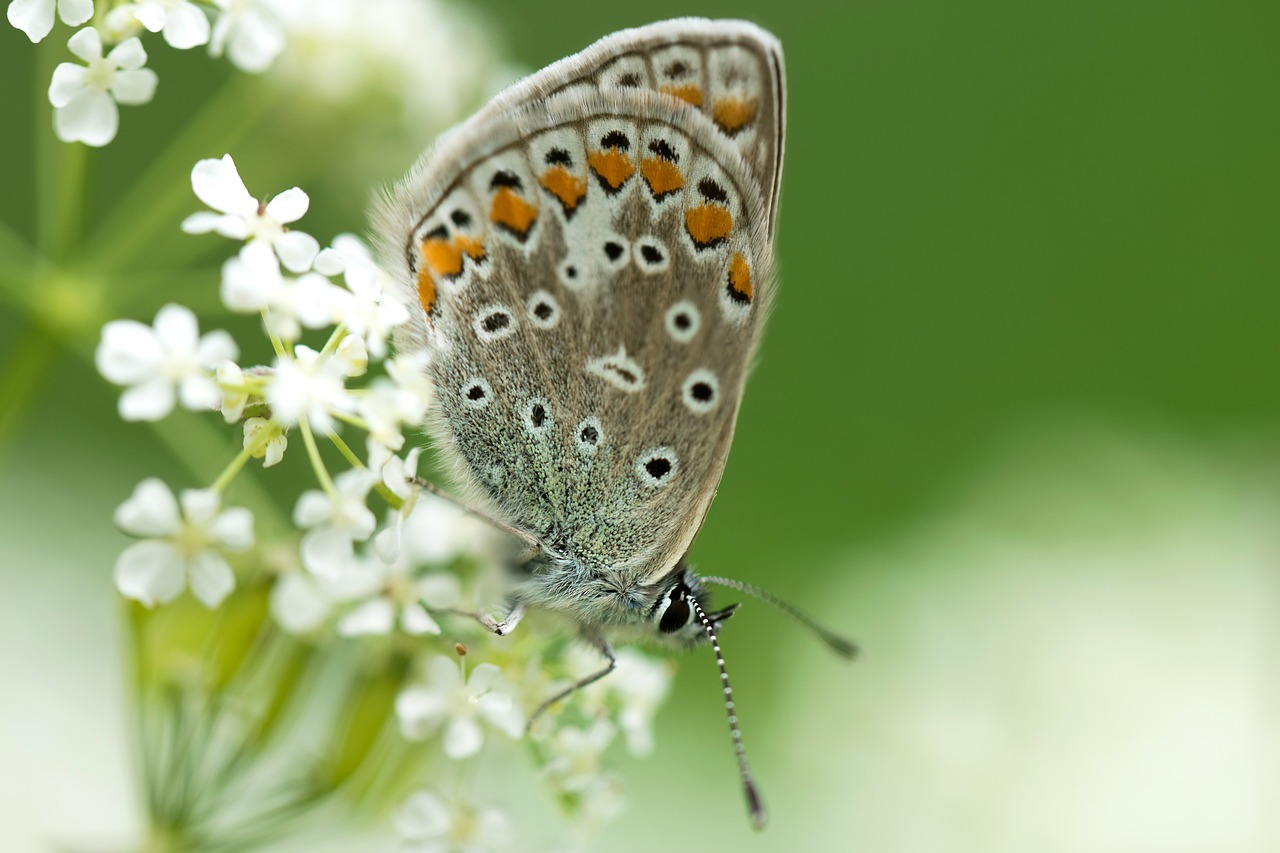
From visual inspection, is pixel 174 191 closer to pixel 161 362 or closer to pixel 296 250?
pixel 296 250

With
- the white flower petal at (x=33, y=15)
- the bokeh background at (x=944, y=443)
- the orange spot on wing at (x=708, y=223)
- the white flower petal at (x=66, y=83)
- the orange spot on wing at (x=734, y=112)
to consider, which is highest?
the white flower petal at (x=33, y=15)

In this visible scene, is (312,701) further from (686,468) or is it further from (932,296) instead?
(932,296)

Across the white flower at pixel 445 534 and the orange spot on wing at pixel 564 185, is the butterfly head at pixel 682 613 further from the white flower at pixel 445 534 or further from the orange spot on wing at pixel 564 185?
the orange spot on wing at pixel 564 185

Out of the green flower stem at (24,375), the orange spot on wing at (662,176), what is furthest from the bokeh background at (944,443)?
the orange spot on wing at (662,176)

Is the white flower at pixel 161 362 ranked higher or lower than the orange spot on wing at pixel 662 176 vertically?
lower

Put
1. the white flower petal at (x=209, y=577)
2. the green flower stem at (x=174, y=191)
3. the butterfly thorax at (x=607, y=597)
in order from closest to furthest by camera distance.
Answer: the white flower petal at (x=209, y=577)
the butterfly thorax at (x=607, y=597)
the green flower stem at (x=174, y=191)

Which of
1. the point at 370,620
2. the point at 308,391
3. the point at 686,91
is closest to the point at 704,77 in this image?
the point at 686,91

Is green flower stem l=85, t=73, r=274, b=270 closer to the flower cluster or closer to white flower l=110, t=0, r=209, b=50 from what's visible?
the flower cluster
